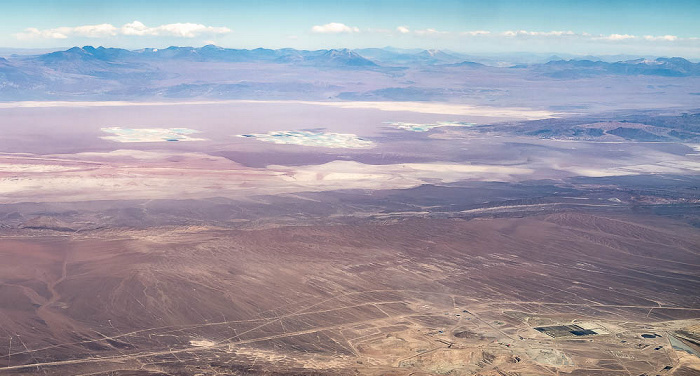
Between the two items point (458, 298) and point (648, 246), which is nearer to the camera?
point (458, 298)

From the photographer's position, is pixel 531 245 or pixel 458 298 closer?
pixel 458 298

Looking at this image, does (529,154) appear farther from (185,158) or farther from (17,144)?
(17,144)

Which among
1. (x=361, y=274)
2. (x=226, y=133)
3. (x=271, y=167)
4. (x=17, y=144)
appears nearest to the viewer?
(x=361, y=274)

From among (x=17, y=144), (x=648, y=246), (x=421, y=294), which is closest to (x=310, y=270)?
(x=421, y=294)

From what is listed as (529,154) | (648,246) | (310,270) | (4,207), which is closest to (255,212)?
(310,270)

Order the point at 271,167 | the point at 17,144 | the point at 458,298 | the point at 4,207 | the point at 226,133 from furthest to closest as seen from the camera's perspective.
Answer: the point at 226,133 → the point at 17,144 → the point at 271,167 → the point at 4,207 → the point at 458,298

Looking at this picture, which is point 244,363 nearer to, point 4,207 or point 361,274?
point 361,274
